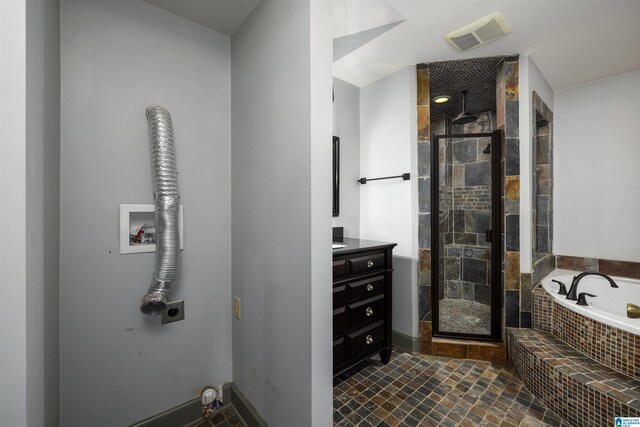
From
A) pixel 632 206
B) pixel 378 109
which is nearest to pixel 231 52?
pixel 378 109

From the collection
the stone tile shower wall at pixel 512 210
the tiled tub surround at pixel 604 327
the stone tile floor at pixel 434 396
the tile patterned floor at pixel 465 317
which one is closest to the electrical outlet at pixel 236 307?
the stone tile floor at pixel 434 396

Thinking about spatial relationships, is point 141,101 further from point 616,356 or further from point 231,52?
point 616,356

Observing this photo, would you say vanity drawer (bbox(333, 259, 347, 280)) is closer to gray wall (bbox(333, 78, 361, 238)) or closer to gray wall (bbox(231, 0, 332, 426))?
gray wall (bbox(231, 0, 332, 426))

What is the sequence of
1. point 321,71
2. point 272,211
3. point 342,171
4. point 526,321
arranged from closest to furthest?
point 321,71 → point 272,211 → point 526,321 → point 342,171

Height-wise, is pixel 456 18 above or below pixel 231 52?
above

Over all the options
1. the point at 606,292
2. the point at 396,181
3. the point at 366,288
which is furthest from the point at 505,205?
the point at 366,288

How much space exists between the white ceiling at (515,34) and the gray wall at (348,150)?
155 millimetres

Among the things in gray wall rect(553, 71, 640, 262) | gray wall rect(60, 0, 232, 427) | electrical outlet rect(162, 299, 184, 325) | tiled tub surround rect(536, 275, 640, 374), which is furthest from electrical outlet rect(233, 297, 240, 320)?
gray wall rect(553, 71, 640, 262)

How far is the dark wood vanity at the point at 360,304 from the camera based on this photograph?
5.47 feet

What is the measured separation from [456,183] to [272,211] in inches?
102

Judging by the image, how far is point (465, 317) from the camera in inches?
103

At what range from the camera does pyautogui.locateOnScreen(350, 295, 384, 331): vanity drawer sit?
5.73ft

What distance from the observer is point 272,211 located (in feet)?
4.24

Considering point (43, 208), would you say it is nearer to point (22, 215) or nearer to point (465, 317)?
point (22, 215)
